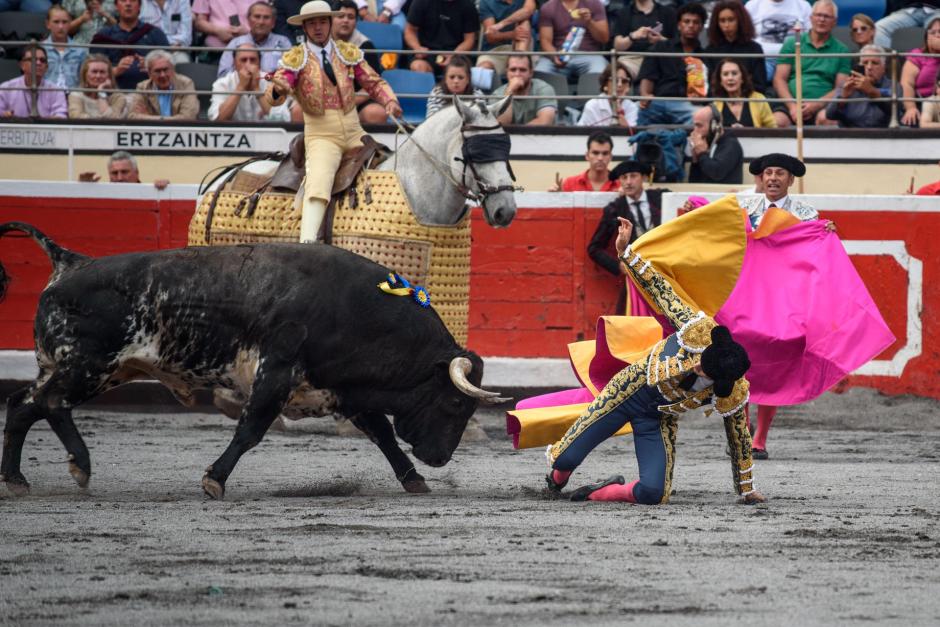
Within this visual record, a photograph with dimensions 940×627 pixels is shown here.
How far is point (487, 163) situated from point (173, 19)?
4.96 m

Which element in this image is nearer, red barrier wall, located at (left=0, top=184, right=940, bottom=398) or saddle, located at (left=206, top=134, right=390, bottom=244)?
saddle, located at (left=206, top=134, right=390, bottom=244)

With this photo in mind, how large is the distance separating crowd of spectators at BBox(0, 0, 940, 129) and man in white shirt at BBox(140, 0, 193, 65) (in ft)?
0.03

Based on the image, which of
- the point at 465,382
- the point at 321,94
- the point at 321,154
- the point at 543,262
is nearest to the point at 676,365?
the point at 465,382

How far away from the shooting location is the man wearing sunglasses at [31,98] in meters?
11.6

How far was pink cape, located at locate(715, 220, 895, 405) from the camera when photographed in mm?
7086

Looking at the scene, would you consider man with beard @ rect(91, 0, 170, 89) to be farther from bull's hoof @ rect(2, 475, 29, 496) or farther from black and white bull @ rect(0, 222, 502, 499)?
bull's hoof @ rect(2, 475, 29, 496)

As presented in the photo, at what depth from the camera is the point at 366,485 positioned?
674 cm

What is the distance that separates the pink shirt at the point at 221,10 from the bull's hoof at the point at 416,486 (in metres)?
6.47

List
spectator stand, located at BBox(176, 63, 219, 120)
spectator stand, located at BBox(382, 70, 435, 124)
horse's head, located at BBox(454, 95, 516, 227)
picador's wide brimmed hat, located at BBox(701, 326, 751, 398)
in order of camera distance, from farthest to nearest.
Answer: spectator stand, located at BBox(176, 63, 219, 120) → spectator stand, located at BBox(382, 70, 435, 124) → horse's head, located at BBox(454, 95, 516, 227) → picador's wide brimmed hat, located at BBox(701, 326, 751, 398)

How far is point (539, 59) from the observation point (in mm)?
11961

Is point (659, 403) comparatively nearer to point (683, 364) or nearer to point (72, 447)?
point (683, 364)

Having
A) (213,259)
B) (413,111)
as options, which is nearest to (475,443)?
(213,259)

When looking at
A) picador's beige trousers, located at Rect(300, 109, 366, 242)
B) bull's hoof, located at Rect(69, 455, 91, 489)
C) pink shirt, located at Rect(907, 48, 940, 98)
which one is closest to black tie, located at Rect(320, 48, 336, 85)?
picador's beige trousers, located at Rect(300, 109, 366, 242)

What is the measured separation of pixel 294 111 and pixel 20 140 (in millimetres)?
1984
